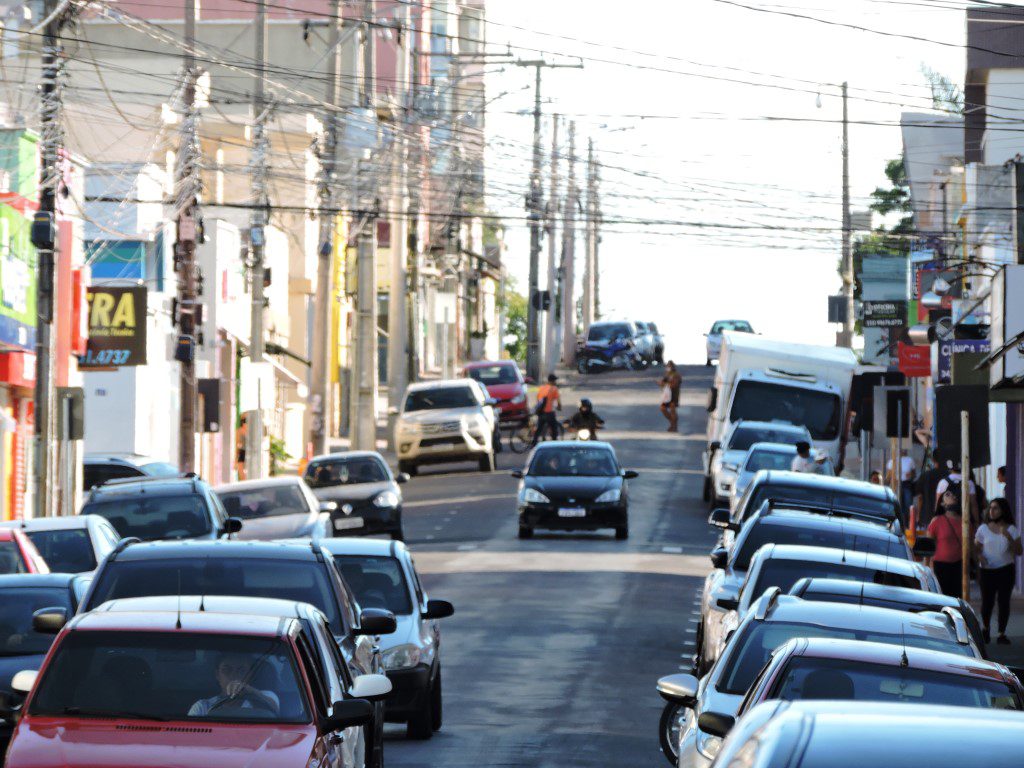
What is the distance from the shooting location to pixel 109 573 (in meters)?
12.8

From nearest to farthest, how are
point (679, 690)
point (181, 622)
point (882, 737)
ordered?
point (882, 737) < point (181, 622) < point (679, 690)

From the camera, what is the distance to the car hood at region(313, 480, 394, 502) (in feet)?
112

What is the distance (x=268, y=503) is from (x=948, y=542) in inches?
339

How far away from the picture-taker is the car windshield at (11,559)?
58.3ft

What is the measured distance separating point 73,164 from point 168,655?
96.8ft

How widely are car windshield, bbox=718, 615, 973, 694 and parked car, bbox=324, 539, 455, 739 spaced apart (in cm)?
378

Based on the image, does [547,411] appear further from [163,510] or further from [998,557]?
[163,510]

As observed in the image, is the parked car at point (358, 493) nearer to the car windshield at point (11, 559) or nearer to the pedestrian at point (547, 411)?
the car windshield at point (11, 559)

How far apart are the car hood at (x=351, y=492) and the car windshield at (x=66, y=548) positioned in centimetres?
1383

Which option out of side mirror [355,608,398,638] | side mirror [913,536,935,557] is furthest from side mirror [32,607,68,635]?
side mirror [913,536,935,557]

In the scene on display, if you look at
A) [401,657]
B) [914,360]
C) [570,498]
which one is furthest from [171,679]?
[914,360]

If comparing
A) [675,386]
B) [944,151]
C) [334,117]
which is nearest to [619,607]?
[334,117]

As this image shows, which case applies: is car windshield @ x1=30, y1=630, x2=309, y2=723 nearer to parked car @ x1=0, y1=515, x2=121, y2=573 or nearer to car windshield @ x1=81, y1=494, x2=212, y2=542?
parked car @ x1=0, y1=515, x2=121, y2=573

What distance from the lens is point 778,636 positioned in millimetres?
11977
